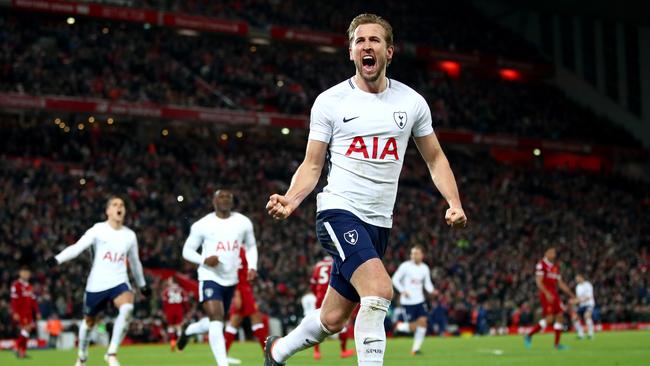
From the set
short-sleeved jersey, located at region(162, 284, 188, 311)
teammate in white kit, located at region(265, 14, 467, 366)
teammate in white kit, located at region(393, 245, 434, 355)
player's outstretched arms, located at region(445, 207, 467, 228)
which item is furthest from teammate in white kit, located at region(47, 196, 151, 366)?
short-sleeved jersey, located at region(162, 284, 188, 311)

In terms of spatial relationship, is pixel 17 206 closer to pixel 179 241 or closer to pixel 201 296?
pixel 179 241

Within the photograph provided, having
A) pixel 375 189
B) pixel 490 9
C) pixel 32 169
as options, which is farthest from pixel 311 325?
pixel 490 9

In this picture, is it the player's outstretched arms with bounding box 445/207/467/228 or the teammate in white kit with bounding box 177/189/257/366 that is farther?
the teammate in white kit with bounding box 177/189/257/366

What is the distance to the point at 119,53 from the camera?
47.9 m

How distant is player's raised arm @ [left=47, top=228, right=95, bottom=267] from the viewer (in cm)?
1411

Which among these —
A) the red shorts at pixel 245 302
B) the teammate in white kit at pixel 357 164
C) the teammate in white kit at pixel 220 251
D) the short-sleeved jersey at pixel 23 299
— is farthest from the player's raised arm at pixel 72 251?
→ the short-sleeved jersey at pixel 23 299

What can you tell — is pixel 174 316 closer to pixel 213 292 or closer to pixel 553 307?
pixel 553 307

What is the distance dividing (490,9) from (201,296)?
5798 centimetres

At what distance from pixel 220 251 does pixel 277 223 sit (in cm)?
2813

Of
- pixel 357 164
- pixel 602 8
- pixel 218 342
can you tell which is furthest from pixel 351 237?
pixel 602 8

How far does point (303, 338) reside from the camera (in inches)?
317

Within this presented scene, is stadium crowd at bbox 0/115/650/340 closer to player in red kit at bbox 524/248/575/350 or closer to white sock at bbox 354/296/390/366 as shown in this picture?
player in red kit at bbox 524/248/575/350

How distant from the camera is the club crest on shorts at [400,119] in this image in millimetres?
7836

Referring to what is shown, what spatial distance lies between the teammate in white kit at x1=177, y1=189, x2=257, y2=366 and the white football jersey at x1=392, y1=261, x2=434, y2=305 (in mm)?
9789
